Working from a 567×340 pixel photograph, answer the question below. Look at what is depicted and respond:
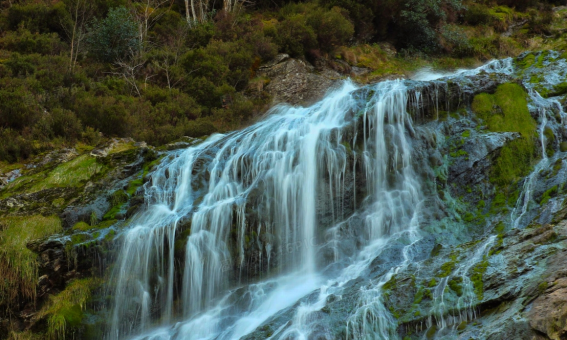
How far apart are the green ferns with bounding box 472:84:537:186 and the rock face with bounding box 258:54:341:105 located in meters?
6.86

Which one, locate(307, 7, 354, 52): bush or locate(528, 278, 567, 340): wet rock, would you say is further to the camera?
locate(307, 7, 354, 52): bush

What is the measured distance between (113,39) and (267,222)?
13.9m

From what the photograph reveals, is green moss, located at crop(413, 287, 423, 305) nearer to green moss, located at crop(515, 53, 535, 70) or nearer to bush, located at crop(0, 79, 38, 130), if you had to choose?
green moss, located at crop(515, 53, 535, 70)

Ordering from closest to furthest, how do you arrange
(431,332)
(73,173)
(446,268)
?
1. (431,332)
2. (446,268)
3. (73,173)

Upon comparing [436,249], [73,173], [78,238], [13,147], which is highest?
[13,147]

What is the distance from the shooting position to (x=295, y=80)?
1783cm

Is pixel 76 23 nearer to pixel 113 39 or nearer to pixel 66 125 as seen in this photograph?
pixel 113 39

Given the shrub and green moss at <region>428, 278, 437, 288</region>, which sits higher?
the shrub

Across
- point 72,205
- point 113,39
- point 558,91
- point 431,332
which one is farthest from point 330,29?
point 431,332

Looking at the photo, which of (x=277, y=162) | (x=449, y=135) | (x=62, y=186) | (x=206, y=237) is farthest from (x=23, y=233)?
(x=449, y=135)

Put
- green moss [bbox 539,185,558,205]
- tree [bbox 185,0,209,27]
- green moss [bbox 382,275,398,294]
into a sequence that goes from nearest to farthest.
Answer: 1. green moss [bbox 382,275,398,294]
2. green moss [bbox 539,185,558,205]
3. tree [bbox 185,0,209,27]

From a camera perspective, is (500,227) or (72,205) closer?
(500,227)

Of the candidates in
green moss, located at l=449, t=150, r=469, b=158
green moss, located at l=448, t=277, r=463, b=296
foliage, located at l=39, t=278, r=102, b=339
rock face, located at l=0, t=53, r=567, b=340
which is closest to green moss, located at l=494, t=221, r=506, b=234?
rock face, located at l=0, t=53, r=567, b=340

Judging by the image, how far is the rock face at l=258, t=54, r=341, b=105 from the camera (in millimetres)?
17016
